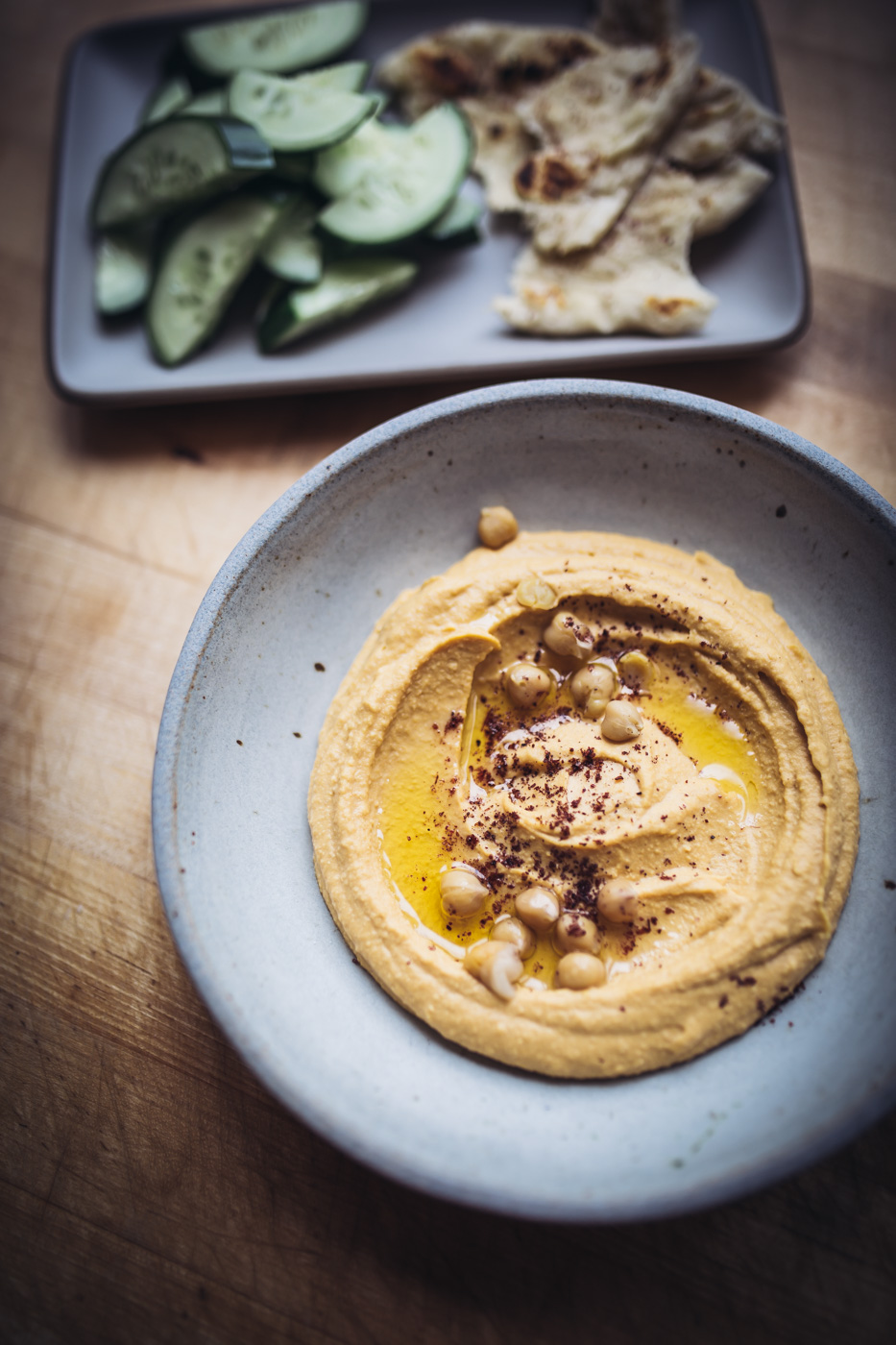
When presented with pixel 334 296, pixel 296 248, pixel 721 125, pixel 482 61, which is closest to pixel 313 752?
pixel 334 296

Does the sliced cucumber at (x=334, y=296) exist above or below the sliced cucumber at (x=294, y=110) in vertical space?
below

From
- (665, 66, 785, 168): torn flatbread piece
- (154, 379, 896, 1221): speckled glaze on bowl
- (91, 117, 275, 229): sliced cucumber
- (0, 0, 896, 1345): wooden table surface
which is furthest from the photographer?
(665, 66, 785, 168): torn flatbread piece

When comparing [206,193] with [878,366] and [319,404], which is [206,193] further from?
[878,366]

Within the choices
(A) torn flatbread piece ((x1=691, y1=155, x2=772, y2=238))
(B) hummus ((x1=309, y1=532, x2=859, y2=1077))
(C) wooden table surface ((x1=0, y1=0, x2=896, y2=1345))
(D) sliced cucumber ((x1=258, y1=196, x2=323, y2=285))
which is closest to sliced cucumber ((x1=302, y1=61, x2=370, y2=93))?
(D) sliced cucumber ((x1=258, y1=196, x2=323, y2=285))

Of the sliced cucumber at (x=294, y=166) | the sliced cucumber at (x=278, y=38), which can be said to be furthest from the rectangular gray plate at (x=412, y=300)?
the sliced cucumber at (x=294, y=166)

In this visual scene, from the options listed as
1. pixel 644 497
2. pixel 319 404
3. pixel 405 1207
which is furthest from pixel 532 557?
pixel 405 1207

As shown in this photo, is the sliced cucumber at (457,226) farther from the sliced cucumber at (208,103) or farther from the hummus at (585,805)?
the hummus at (585,805)

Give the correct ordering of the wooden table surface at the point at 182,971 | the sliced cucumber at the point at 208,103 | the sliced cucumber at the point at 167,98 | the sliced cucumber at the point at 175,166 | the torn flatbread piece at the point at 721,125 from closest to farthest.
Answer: the wooden table surface at the point at 182,971 → the sliced cucumber at the point at 175,166 → the torn flatbread piece at the point at 721,125 → the sliced cucumber at the point at 208,103 → the sliced cucumber at the point at 167,98

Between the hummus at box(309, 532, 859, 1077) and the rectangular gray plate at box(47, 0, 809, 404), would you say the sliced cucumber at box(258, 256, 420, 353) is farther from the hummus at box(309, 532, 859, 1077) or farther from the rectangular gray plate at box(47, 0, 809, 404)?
the hummus at box(309, 532, 859, 1077)
